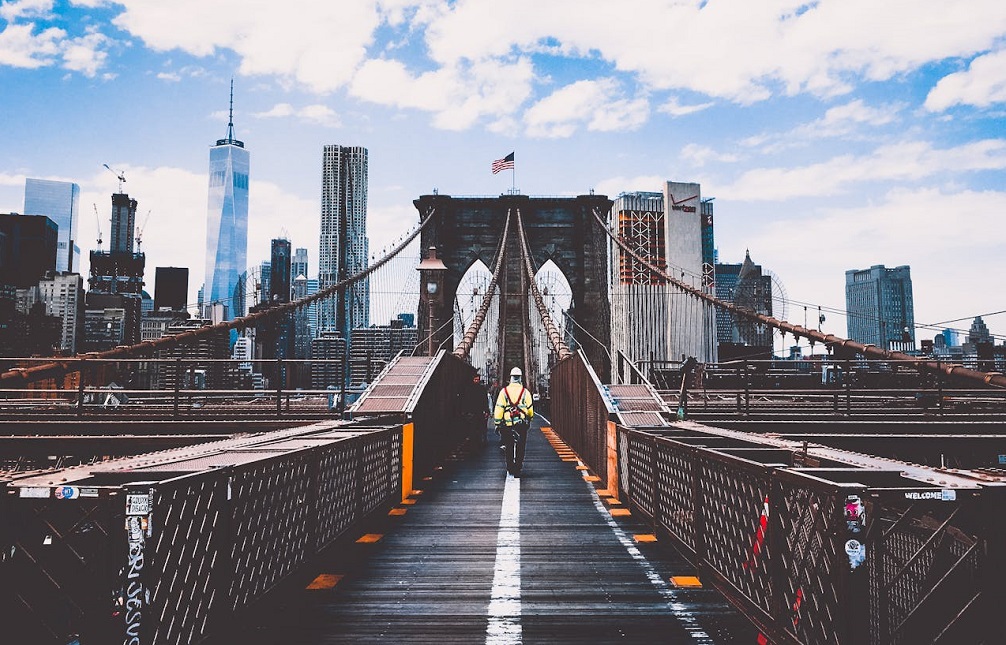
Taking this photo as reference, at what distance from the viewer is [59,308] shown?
16062 centimetres

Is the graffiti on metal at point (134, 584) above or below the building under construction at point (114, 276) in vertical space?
below

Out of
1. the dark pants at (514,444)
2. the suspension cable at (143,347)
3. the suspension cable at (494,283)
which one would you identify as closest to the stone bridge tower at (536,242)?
the suspension cable at (494,283)

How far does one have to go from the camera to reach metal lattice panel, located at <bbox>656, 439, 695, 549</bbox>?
18.6ft

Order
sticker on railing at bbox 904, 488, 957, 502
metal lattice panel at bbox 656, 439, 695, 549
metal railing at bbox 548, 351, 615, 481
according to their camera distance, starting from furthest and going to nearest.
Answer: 1. metal railing at bbox 548, 351, 615, 481
2. metal lattice panel at bbox 656, 439, 695, 549
3. sticker on railing at bbox 904, 488, 957, 502

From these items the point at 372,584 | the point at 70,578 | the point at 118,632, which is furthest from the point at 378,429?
the point at 118,632

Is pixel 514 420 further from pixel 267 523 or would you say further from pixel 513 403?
pixel 267 523

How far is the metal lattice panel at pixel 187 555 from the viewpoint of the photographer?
3.14 metres

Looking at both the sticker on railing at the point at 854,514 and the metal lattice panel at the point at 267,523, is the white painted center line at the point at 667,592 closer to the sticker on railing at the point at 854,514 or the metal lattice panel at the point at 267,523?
the sticker on railing at the point at 854,514

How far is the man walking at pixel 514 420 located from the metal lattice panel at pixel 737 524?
5.75 m

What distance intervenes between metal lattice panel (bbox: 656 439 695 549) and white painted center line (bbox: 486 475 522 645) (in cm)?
144

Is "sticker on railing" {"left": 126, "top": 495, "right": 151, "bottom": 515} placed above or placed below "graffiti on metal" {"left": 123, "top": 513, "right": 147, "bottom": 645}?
above

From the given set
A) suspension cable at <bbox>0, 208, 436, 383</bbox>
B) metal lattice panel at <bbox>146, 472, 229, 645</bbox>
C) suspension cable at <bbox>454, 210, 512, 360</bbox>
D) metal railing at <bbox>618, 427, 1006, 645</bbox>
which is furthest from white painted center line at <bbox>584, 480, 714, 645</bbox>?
suspension cable at <bbox>454, 210, 512, 360</bbox>

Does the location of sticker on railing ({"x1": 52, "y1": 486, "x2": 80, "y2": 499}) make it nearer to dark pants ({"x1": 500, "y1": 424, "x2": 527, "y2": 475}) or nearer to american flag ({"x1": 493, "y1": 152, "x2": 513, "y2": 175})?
Result: dark pants ({"x1": 500, "y1": 424, "x2": 527, "y2": 475})

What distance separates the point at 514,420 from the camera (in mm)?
11055
